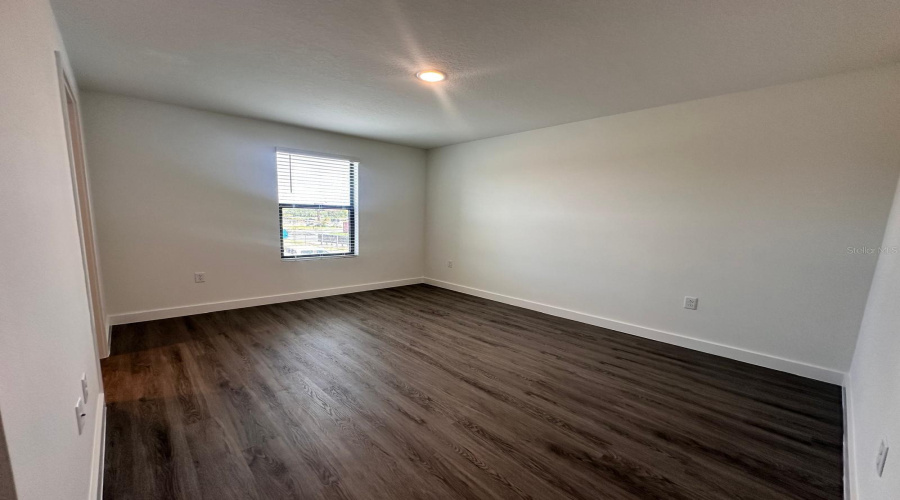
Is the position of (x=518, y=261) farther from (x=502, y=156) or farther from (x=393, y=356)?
(x=393, y=356)

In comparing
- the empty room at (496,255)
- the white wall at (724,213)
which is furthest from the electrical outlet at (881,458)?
the white wall at (724,213)

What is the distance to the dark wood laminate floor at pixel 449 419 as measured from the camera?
5.21ft

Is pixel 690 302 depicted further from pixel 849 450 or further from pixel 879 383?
pixel 879 383

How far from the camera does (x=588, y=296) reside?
3926 mm

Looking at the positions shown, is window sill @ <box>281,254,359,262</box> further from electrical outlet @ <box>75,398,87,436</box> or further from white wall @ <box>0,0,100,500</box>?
electrical outlet @ <box>75,398,87,436</box>

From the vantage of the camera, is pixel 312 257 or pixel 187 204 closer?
pixel 187 204

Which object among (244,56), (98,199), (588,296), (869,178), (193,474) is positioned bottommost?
(193,474)

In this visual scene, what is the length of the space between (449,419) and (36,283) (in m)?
1.84

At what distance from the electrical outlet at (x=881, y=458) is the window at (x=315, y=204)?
4.91 meters

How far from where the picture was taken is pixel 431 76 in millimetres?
2598

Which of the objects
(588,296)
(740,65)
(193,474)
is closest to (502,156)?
(588,296)

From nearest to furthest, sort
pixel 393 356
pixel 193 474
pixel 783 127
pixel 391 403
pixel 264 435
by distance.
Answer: pixel 193 474
pixel 264 435
pixel 391 403
pixel 783 127
pixel 393 356

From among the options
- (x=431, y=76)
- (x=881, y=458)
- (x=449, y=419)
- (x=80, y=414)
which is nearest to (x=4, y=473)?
(x=80, y=414)

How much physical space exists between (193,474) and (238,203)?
10.4ft
